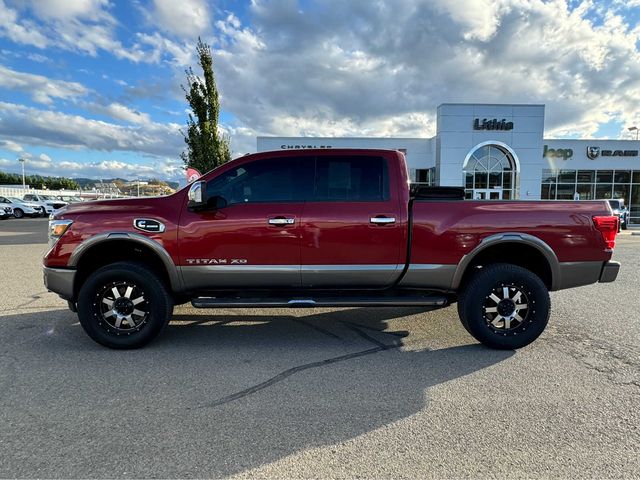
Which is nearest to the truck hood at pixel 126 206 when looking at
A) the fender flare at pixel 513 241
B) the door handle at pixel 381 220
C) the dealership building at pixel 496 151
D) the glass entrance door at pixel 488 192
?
the door handle at pixel 381 220

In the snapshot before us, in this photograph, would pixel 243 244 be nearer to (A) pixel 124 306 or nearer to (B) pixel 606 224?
(A) pixel 124 306

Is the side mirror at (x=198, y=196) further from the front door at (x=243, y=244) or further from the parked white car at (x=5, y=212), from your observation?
the parked white car at (x=5, y=212)

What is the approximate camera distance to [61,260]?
4.24m

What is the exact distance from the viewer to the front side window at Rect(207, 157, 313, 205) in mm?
4363

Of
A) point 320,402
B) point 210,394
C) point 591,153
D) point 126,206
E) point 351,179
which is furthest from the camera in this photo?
point 591,153

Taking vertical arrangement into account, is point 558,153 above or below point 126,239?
above

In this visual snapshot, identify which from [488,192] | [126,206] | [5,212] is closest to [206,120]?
[126,206]

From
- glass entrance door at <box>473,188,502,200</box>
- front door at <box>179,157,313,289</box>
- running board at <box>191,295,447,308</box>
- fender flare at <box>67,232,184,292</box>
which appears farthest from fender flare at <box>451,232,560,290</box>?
glass entrance door at <box>473,188,502,200</box>

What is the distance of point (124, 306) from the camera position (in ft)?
13.9

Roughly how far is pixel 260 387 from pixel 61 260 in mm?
2564

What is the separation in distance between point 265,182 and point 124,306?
198 cm

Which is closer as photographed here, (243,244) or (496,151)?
(243,244)

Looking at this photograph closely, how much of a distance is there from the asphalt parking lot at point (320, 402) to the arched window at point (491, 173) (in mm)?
22644

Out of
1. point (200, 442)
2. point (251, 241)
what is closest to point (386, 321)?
point (251, 241)
